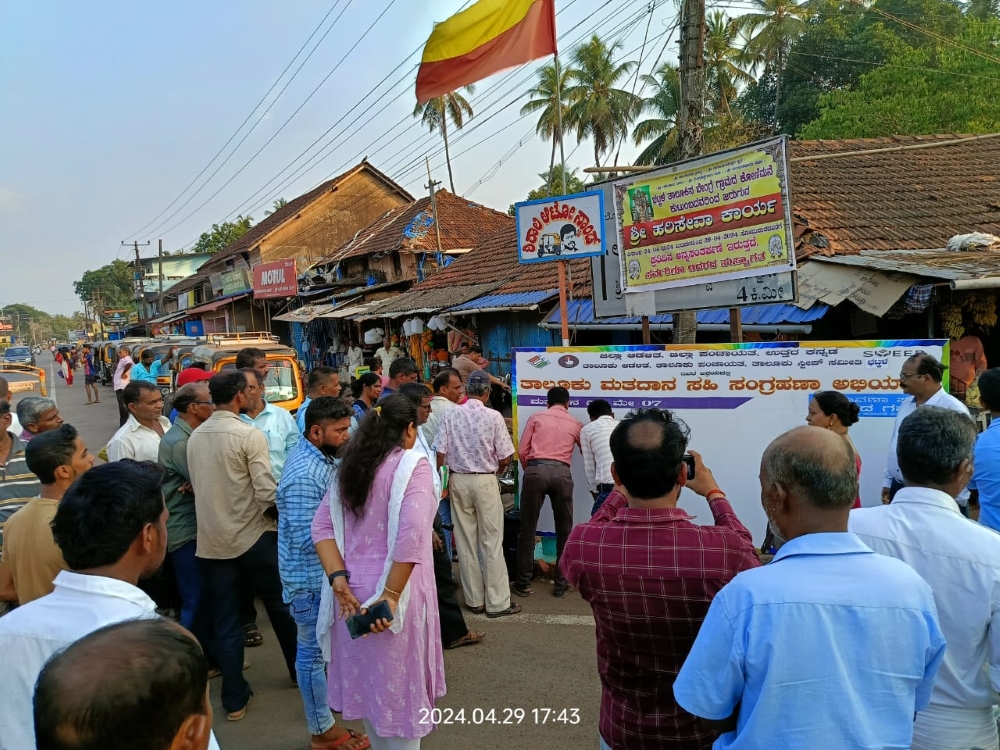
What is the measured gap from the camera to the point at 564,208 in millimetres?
6438

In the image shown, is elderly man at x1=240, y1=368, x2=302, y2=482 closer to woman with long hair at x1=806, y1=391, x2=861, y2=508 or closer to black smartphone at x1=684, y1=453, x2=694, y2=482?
black smartphone at x1=684, y1=453, x2=694, y2=482

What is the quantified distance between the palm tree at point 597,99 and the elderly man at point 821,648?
3322cm

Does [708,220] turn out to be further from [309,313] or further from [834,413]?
[309,313]

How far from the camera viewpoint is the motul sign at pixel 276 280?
73.7 feet

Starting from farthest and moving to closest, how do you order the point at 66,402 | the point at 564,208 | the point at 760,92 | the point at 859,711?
the point at 760,92, the point at 66,402, the point at 564,208, the point at 859,711

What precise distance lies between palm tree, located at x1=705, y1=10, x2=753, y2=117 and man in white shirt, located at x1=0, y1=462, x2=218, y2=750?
32.2 metres

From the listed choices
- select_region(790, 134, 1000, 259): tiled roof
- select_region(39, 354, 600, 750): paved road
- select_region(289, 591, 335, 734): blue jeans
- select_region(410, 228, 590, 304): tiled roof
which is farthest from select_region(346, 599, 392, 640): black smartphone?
select_region(410, 228, 590, 304): tiled roof

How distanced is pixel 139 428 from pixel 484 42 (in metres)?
5.71

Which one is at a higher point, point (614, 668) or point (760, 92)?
point (760, 92)

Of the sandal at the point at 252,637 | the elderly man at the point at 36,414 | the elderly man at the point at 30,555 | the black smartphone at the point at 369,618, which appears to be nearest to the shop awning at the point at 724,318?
the sandal at the point at 252,637

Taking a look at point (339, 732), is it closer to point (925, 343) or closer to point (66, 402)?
point (925, 343)

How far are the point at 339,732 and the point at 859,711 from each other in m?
2.78

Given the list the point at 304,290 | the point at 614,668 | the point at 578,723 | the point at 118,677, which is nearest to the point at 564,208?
the point at 578,723

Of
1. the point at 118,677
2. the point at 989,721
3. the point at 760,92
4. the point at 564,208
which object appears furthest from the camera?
the point at 760,92
